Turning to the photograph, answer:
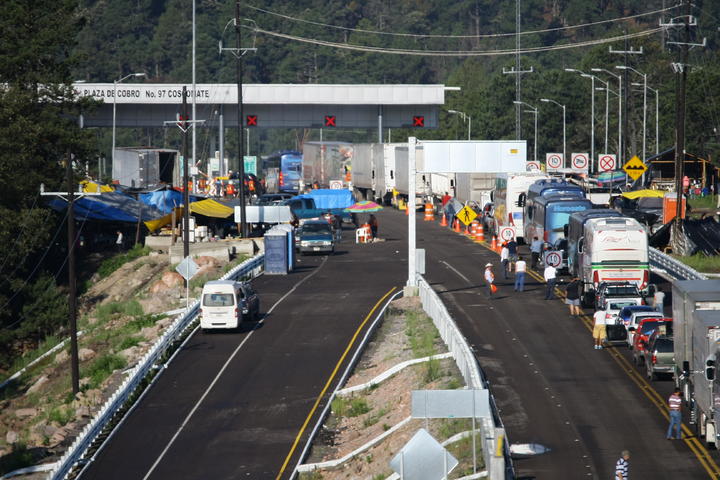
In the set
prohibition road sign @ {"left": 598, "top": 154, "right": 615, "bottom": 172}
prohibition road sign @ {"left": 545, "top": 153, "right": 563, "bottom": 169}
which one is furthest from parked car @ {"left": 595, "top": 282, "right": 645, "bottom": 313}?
prohibition road sign @ {"left": 545, "top": 153, "right": 563, "bottom": 169}

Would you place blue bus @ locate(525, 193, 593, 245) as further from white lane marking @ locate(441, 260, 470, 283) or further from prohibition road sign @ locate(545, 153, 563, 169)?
prohibition road sign @ locate(545, 153, 563, 169)

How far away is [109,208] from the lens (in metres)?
74.1

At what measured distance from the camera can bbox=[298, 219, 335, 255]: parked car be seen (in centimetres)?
6706

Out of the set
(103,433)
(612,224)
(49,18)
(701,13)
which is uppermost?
(701,13)

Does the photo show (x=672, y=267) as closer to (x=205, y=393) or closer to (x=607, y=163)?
(x=205, y=393)

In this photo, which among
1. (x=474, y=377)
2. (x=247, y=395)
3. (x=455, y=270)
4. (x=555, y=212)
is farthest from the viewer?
(x=455, y=270)

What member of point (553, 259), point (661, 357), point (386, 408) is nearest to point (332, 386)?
point (386, 408)

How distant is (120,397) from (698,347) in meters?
16.3

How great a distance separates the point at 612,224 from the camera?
46812mm

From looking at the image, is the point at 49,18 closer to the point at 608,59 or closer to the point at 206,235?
the point at 206,235

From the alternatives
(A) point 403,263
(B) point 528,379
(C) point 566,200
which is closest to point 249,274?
(A) point 403,263

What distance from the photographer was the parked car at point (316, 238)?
67062 millimetres

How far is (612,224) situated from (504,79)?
337 ft

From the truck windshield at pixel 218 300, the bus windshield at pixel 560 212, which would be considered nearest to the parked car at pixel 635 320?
the truck windshield at pixel 218 300
